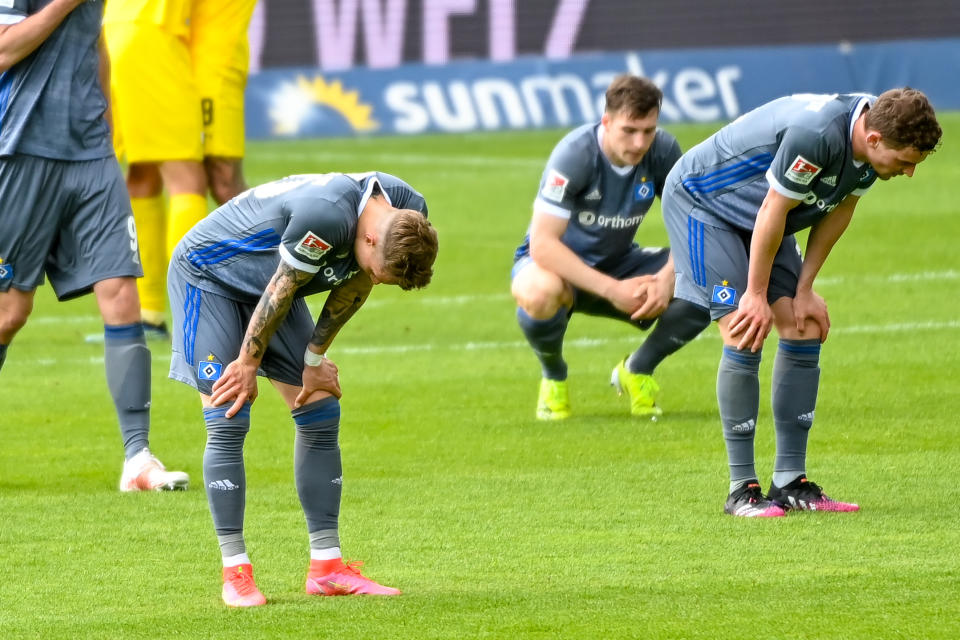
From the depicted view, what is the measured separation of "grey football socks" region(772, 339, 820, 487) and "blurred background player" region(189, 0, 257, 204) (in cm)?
435

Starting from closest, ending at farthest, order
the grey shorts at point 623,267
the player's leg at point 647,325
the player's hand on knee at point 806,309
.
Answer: the player's hand on knee at point 806,309 < the player's leg at point 647,325 < the grey shorts at point 623,267

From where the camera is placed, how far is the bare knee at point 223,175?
32.2 ft

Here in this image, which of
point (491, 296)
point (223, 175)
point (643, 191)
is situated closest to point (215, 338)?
point (643, 191)

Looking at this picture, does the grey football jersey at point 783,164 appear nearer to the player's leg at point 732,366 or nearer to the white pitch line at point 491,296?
the player's leg at point 732,366

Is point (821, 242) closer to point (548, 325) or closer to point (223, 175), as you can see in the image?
point (548, 325)

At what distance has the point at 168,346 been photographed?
10141 millimetres

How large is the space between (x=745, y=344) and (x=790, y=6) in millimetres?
19186

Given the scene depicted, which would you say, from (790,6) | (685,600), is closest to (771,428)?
(685,600)

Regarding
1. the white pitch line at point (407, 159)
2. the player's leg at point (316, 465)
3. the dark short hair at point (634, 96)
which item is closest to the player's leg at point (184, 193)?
the dark short hair at point (634, 96)

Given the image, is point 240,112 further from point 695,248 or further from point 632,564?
point 632,564

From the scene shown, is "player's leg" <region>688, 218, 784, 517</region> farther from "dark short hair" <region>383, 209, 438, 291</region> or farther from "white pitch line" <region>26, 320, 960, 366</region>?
"white pitch line" <region>26, 320, 960, 366</region>

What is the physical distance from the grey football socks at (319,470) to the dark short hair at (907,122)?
1976 mm

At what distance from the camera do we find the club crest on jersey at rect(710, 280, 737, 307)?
19.9 feet

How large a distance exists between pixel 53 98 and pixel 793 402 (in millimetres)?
3129
